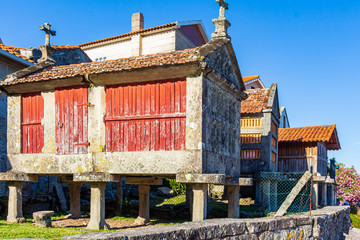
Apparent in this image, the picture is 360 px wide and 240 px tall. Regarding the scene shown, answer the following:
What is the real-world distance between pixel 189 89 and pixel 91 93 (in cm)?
258

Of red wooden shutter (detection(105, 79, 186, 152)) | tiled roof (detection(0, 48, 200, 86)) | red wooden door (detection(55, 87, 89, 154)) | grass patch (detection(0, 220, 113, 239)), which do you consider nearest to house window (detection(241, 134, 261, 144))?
tiled roof (detection(0, 48, 200, 86))

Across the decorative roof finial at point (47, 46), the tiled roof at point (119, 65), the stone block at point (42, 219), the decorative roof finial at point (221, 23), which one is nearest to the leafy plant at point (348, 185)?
the decorative roof finial at point (221, 23)

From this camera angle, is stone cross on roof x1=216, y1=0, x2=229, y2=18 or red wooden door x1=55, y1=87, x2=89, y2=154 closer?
red wooden door x1=55, y1=87, x2=89, y2=154

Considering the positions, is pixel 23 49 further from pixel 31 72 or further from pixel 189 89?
pixel 189 89

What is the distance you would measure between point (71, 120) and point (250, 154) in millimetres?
7728

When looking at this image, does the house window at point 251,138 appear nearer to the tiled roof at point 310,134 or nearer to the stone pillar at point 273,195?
the stone pillar at point 273,195

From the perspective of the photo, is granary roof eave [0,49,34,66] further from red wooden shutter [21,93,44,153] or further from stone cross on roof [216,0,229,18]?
stone cross on roof [216,0,229,18]

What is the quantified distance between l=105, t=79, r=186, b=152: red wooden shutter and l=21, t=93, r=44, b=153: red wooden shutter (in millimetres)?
2063

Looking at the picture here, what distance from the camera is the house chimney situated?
19984mm

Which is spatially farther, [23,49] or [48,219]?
[23,49]

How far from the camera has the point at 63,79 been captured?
9.45 meters

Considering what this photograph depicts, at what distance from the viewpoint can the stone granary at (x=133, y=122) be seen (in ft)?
27.2

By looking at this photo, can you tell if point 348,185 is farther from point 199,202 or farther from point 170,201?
point 199,202

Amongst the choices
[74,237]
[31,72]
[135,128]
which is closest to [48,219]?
[135,128]
